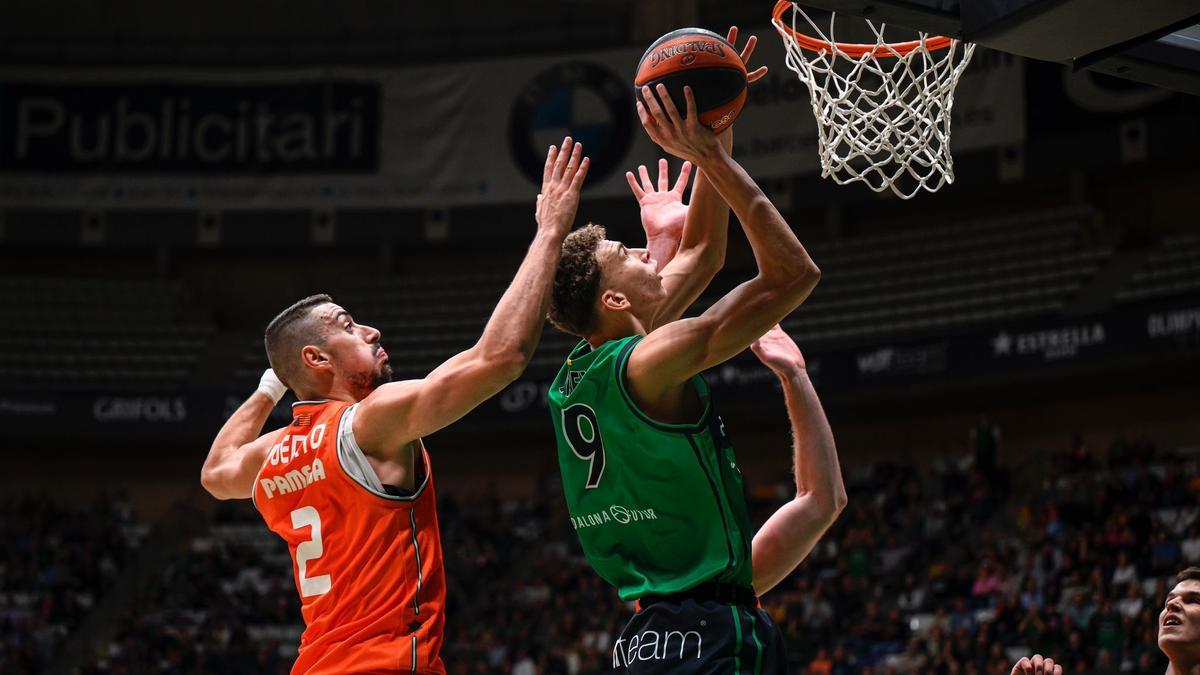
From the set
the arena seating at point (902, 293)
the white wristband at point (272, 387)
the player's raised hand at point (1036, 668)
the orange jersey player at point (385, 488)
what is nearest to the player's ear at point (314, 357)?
the orange jersey player at point (385, 488)

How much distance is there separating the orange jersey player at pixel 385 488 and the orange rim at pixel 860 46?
2068mm

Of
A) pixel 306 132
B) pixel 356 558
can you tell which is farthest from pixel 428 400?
pixel 306 132

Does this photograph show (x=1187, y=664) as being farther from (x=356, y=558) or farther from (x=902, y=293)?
(x=902, y=293)

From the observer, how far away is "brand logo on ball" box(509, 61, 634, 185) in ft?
71.3

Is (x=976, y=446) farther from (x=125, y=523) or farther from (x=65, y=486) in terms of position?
(x=65, y=486)

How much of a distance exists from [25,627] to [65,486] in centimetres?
512

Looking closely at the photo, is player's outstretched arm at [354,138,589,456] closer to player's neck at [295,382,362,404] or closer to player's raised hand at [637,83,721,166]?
player's raised hand at [637,83,721,166]

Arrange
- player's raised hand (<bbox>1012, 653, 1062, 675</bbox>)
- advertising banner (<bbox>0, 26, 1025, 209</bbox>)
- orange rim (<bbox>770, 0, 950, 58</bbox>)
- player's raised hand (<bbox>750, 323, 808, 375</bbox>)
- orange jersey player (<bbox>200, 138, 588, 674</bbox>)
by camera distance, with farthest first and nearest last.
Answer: advertising banner (<bbox>0, 26, 1025, 209</bbox>), orange rim (<bbox>770, 0, 950, 58</bbox>), player's raised hand (<bbox>750, 323, 808, 375</bbox>), player's raised hand (<bbox>1012, 653, 1062, 675</bbox>), orange jersey player (<bbox>200, 138, 588, 674</bbox>)

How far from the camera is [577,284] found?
146 inches

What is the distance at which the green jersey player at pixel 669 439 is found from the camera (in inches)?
130

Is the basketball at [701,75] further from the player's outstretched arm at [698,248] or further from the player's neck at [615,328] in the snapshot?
the player's neck at [615,328]

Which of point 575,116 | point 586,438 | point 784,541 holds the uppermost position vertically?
point 575,116

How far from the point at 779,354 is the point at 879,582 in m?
12.4

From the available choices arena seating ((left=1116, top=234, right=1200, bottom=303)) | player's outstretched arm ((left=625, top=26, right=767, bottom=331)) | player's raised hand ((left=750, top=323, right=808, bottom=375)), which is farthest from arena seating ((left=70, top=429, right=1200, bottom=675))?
player's outstretched arm ((left=625, top=26, right=767, bottom=331))
